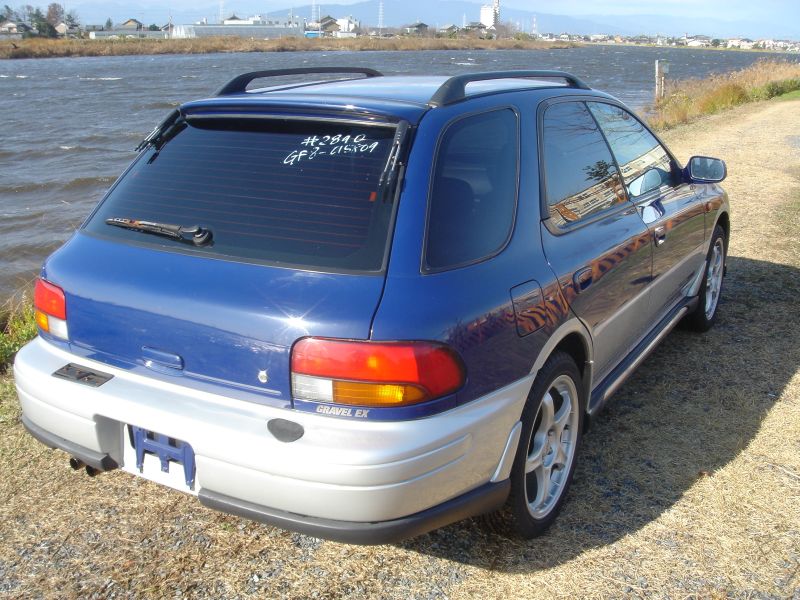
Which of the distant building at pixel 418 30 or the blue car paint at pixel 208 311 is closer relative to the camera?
the blue car paint at pixel 208 311

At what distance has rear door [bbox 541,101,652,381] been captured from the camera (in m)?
3.20

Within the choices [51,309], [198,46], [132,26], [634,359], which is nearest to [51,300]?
[51,309]

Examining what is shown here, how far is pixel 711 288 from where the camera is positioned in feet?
17.9

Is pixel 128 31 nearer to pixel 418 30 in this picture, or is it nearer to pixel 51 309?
pixel 418 30

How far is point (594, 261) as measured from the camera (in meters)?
3.36

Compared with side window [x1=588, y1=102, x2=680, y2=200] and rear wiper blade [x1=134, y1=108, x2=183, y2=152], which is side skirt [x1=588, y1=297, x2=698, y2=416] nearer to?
side window [x1=588, y1=102, x2=680, y2=200]

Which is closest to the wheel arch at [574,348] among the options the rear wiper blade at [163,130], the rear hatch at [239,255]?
the rear hatch at [239,255]

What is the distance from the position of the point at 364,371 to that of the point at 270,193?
2.60 feet

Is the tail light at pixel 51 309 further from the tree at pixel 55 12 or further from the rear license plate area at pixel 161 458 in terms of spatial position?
the tree at pixel 55 12

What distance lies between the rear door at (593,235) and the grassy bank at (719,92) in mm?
14602

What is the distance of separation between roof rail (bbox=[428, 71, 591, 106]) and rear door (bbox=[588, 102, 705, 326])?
0.32 m

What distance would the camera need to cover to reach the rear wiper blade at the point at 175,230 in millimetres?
2707

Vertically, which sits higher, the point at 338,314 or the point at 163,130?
the point at 163,130

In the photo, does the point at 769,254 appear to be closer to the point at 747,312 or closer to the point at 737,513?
the point at 747,312
